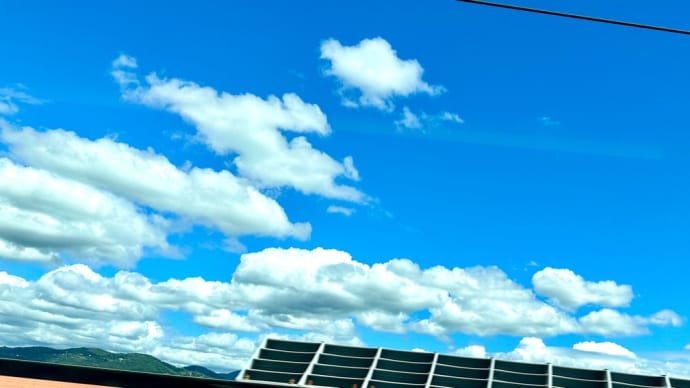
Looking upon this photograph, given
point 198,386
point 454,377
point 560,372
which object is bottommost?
point 198,386

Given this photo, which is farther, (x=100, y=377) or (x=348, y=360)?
(x=348, y=360)

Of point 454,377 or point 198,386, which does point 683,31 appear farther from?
point 454,377

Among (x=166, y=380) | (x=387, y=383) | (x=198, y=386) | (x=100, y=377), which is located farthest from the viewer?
(x=387, y=383)

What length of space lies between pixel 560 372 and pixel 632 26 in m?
41.3

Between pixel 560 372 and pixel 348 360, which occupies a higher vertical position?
pixel 560 372

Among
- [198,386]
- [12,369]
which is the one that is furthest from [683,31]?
[12,369]

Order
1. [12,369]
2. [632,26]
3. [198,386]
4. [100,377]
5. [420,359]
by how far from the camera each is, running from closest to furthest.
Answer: [198,386] → [100,377] → [12,369] → [632,26] → [420,359]

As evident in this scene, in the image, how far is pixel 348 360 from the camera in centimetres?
4769

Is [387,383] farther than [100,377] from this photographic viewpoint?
Yes

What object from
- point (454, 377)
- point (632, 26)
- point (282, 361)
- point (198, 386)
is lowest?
point (198, 386)

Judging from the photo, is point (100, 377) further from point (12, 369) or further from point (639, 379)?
point (639, 379)

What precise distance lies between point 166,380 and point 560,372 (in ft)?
154

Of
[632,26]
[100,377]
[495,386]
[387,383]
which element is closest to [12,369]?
[100,377]

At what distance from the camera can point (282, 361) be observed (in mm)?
48094
